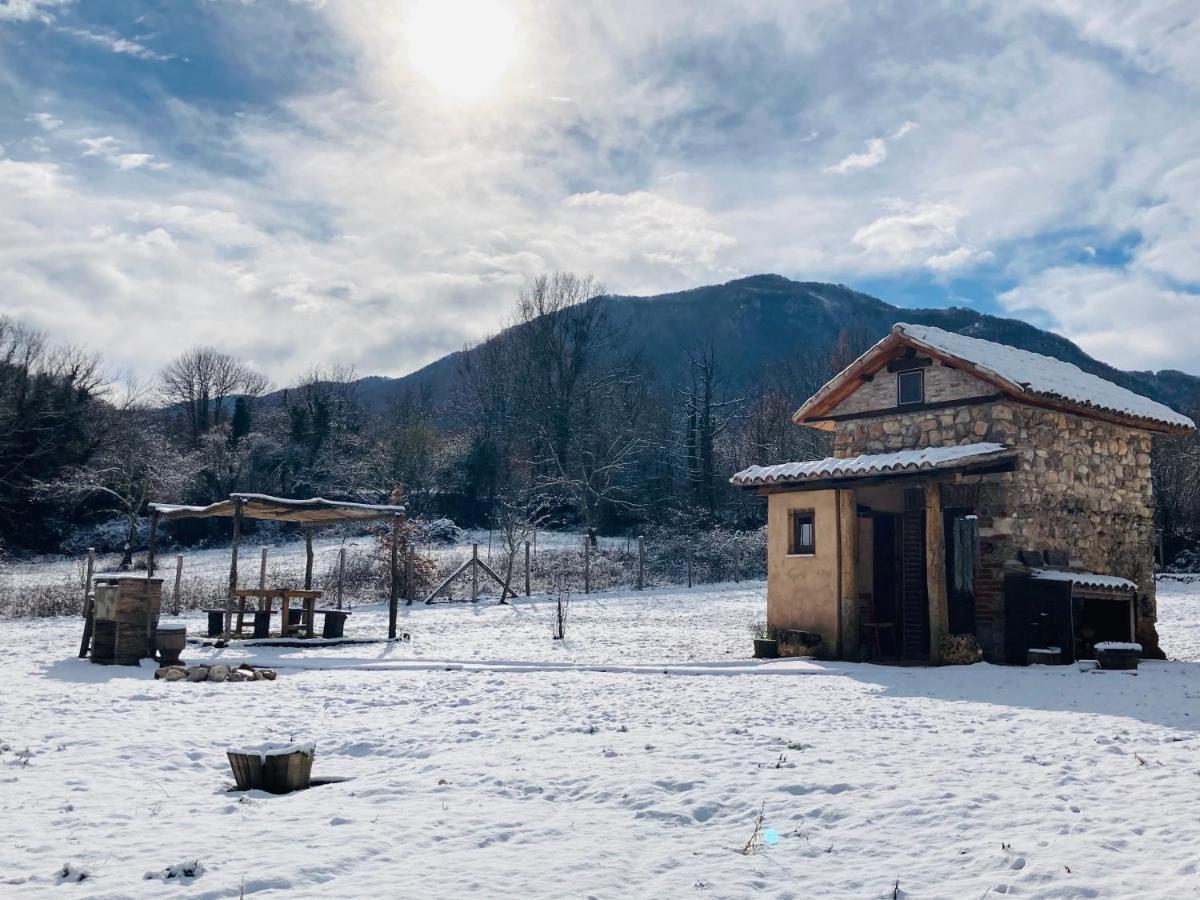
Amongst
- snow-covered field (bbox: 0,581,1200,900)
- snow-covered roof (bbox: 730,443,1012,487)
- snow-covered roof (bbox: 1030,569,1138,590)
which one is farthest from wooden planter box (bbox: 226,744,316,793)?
snow-covered roof (bbox: 1030,569,1138,590)

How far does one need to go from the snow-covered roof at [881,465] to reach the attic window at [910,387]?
1.02 m

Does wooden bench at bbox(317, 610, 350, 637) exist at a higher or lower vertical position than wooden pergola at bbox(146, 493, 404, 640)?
lower

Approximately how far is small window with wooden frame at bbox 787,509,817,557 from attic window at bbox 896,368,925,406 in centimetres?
234

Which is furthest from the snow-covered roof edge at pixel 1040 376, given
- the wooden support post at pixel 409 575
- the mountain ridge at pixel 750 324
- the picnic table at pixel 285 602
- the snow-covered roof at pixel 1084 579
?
the mountain ridge at pixel 750 324

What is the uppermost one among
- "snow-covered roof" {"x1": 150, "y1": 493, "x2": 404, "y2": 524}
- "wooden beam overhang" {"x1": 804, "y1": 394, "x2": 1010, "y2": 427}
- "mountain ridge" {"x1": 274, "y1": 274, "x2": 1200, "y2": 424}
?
"mountain ridge" {"x1": 274, "y1": 274, "x2": 1200, "y2": 424}

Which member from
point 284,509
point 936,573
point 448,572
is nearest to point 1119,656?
point 936,573

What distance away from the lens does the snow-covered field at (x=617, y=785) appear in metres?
4.98

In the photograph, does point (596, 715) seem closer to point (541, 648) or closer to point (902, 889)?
point (902, 889)

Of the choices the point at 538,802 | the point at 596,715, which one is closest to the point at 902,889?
the point at 538,802

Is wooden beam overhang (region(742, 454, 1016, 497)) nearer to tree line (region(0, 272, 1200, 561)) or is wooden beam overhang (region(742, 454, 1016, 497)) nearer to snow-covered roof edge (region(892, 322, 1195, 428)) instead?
snow-covered roof edge (region(892, 322, 1195, 428))

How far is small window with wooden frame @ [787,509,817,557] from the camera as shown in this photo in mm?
15319

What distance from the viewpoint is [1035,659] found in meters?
13.1

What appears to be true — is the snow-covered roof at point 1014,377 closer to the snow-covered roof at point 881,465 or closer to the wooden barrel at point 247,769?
the snow-covered roof at point 881,465

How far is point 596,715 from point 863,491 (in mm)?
8087
